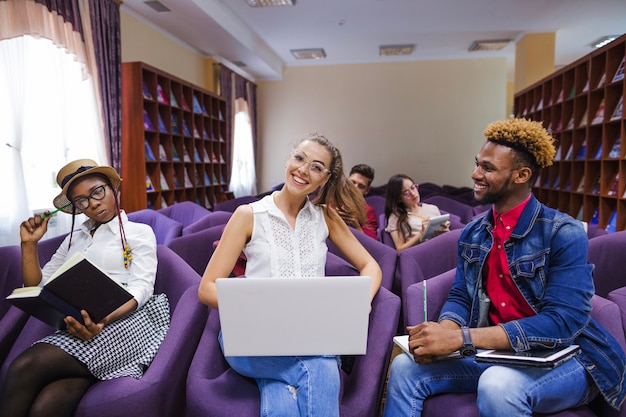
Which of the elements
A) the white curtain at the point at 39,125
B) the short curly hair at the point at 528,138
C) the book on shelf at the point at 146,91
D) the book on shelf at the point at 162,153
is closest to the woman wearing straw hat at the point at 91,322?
the short curly hair at the point at 528,138

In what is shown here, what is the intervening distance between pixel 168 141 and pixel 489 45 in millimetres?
5755

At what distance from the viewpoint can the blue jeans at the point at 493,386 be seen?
127 centimetres

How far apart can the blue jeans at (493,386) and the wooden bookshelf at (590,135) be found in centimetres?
374

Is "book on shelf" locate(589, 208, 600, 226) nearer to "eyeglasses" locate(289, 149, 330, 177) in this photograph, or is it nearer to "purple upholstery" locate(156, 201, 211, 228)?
"purple upholstery" locate(156, 201, 211, 228)

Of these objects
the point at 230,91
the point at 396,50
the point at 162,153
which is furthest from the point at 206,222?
the point at 396,50

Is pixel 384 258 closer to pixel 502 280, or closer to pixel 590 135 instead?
pixel 502 280

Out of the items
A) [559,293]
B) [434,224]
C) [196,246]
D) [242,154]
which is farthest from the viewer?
[242,154]

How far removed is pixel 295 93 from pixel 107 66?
524 centimetres

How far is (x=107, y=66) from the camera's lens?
4.64 m

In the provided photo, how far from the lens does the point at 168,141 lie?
5.72m

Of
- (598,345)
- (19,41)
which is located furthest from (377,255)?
(19,41)

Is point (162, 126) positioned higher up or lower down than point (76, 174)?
higher up

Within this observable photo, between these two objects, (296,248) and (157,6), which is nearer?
(296,248)

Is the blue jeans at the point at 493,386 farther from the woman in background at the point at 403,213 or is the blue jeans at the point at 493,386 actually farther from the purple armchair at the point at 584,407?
the woman in background at the point at 403,213
